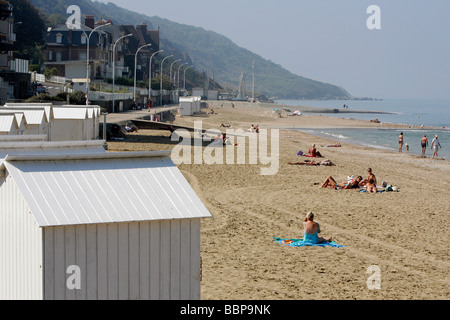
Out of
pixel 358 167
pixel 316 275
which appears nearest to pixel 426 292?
pixel 316 275

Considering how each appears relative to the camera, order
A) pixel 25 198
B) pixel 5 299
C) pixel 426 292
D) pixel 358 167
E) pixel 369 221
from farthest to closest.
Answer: pixel 358 167, pixel 369 221, pixel 426 292, pixel 5 299, pixel 25 198

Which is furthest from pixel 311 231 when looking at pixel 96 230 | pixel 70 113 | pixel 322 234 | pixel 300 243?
pixel 70 113

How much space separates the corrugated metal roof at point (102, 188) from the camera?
7496 mm

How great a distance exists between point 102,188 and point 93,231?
72 cm

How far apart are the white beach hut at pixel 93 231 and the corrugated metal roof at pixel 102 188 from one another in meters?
0.01

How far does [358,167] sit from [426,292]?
1883 centimetres

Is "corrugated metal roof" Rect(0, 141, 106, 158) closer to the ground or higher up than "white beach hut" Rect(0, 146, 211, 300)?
higher up

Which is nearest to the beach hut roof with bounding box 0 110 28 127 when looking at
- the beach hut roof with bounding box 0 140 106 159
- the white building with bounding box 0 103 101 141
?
the white building with bounding box 0 103 101 141

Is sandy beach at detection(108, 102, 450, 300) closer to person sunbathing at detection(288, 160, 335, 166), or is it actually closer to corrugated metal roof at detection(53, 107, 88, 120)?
person sunbathing at detection(288, 160, 335, 166)

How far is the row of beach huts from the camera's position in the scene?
7328 millimetres

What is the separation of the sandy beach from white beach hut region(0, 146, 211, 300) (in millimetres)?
2477

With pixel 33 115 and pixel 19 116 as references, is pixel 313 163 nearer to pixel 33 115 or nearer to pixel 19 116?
pixel 33 115

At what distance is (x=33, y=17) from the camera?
86688mm

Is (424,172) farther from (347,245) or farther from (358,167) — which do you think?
(347,245)
